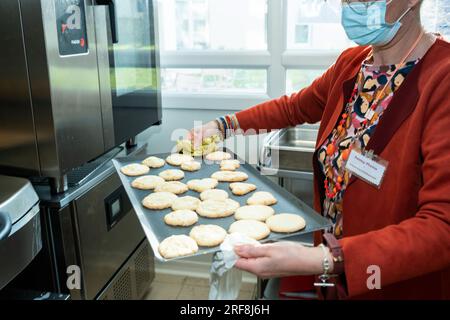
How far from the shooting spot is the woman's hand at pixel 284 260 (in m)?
0.96

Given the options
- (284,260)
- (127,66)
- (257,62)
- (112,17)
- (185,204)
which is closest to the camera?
(284,260)

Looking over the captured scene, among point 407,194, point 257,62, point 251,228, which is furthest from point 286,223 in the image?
point 257,62

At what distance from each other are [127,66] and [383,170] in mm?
1144

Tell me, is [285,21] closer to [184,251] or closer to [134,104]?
[134,104]

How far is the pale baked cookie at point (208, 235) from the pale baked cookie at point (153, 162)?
0.53 m

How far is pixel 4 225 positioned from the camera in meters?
1.08

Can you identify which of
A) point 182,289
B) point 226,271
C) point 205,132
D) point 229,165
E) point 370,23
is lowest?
point 182,289

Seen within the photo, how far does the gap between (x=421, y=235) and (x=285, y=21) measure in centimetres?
A: 161

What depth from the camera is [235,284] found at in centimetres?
113

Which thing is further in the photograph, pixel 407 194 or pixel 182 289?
pixel 182 289

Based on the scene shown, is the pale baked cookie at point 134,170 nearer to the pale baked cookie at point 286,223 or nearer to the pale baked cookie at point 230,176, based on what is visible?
the pale baked cookie at point 230,176

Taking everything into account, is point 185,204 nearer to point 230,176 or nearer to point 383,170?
point 230,176

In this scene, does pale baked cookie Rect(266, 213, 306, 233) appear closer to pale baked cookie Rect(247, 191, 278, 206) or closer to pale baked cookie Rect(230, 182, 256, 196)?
pale baked cookie Rect(247, 191, 278, 206)
